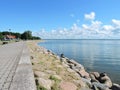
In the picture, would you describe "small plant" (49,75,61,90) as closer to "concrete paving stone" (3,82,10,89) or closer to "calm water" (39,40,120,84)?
"concrete paving stone" (3,82,10,89)

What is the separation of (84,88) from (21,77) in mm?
2838

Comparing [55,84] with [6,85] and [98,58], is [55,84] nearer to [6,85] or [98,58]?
[6,85]

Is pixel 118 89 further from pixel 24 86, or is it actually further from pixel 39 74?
pixel 24 86

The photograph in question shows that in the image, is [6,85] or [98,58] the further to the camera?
[98,58]

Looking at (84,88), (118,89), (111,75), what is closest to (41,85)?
(84,88)

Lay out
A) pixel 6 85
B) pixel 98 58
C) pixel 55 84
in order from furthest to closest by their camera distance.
Result: pixel 98 58 < pixel 55 84 < pixel 6 85

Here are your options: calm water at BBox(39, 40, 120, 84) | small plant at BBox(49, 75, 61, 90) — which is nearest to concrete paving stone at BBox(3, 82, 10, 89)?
small plant at BBox(49, 75, 61, 90)

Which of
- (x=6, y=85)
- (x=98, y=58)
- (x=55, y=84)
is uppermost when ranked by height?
(x=6, y=85)

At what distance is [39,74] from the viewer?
27.9ft

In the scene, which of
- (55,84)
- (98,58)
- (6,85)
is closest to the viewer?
(6,85)

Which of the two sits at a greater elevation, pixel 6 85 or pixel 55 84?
pixel 6 85

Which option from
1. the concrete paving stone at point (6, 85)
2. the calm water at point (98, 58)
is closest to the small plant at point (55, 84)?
the concrete paving stone at point (6, 85)

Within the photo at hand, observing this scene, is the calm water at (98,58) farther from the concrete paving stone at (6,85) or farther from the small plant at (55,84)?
the concrete paving stone at (6,85)

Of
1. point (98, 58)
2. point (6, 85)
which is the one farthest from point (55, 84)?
point (98, 58)
